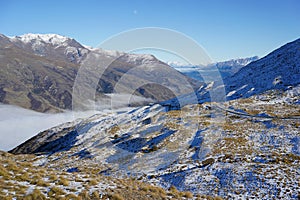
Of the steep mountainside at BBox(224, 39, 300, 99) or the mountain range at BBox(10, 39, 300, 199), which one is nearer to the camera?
the mountain range at BBox(10, 39, 300, 199)

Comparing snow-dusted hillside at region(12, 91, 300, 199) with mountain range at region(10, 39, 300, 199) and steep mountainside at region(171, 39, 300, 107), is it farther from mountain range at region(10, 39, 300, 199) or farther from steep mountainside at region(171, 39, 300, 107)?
steep mountainside at region(171, 39, 300, 107)

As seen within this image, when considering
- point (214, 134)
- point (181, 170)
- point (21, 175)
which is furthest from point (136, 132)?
point (21, 175)

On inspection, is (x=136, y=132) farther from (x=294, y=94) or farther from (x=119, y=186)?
(x=294, y=94)

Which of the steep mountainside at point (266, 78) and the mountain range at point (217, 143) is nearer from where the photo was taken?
the mountain range at point (217, 143)

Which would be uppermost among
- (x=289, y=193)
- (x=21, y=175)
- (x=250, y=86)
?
(x=250, y=86)

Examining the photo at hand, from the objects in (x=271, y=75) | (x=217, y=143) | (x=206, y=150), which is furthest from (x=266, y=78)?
(x=206, y=150)

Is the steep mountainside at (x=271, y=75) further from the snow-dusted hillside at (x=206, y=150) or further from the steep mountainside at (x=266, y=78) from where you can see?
the snow-dusted hillside at (x=206, y=150)

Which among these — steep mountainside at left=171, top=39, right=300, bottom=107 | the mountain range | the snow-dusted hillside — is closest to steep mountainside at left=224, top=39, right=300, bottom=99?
steep mountainside at left=171, top=39, right=300, bottom=107

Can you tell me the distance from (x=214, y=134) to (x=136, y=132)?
1959 cm

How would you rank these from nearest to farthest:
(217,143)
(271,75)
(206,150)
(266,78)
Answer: (206,150) < (217,143) < (266,78) < (271,75)

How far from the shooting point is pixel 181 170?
30578mm

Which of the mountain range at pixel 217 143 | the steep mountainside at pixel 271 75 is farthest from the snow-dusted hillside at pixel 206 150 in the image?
the steep mountainside at pixel 271 75

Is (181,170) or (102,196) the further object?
(181,170)

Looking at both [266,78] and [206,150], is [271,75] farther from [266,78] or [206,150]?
[206,150]
